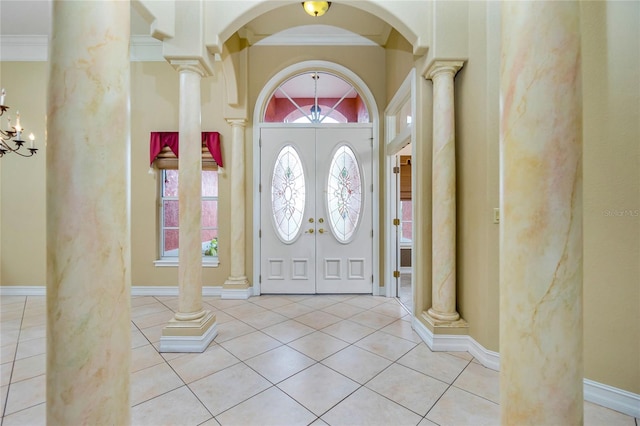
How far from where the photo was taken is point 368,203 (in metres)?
4.13

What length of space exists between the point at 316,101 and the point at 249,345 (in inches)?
136

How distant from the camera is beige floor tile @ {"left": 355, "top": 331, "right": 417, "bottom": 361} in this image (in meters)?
2.40

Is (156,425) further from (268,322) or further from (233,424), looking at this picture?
(268,322)

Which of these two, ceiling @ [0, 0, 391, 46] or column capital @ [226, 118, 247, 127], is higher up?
ceiling @ [0, 0, 391, 46]

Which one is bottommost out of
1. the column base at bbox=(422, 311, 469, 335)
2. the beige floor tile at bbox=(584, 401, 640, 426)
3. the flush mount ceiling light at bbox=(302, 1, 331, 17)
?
the beige floor tile at bbox=(584, 401, 640, 426)

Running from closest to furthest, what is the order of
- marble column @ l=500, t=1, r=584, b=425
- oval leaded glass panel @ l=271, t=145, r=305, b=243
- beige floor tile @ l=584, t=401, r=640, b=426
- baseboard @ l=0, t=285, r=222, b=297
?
marble column @ l=500, t=1, r=584, b=425 → beige floor tile @ l=584, t=401, r=640, b=426 → baseboard @ l=0, t=285, r=222, b=297 → oval leaded glass panel @ l=271, t=145, r=305, b=243

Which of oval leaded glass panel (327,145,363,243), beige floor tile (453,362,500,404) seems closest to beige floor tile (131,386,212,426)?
beige floor tile (453,362,500,404)

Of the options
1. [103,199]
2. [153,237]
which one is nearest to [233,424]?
[103,199]

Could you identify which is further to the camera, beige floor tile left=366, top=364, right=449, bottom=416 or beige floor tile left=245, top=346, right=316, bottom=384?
beige floor tile left=245, top=346, right=316, bottom=384

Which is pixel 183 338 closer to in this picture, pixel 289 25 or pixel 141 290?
pixel 141 290

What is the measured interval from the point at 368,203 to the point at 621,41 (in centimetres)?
284

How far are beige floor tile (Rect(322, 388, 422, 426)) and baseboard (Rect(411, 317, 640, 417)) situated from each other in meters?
0.88

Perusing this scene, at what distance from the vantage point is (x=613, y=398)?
168 centimetres

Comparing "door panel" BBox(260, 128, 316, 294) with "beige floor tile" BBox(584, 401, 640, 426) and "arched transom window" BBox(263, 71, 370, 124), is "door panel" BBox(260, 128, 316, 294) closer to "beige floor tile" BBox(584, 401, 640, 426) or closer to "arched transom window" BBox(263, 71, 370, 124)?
"arched transom window" BBox(263, 71, 370, 124)
